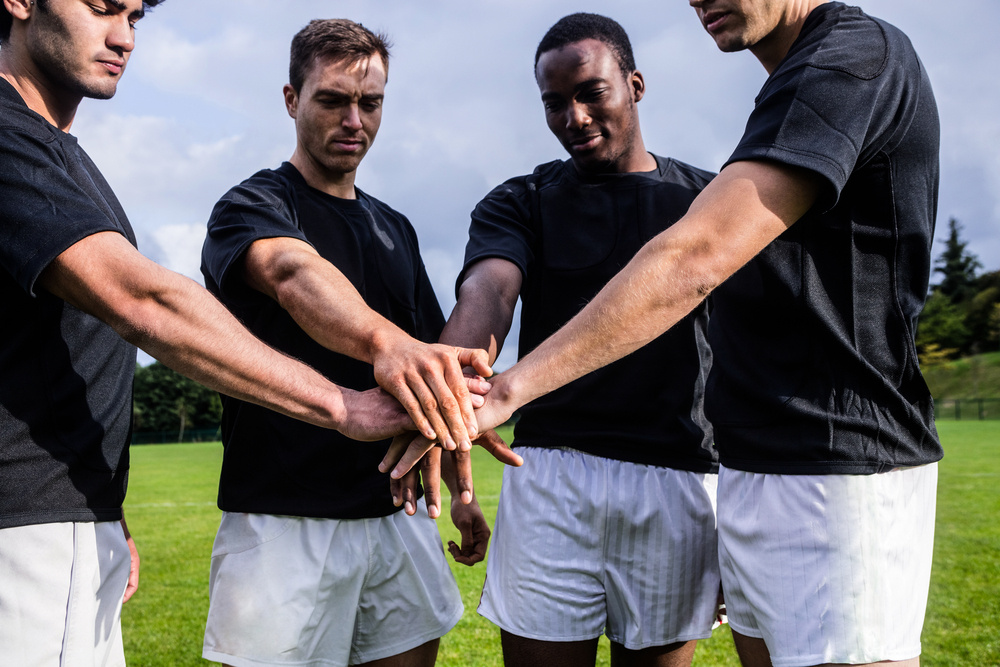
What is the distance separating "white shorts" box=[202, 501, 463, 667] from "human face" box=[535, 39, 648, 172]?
1.52m

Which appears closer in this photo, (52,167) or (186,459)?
(52,167)

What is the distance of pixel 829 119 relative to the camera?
1.79m

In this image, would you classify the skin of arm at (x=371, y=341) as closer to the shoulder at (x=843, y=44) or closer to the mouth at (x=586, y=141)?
the mouth at (x=586, y=141)

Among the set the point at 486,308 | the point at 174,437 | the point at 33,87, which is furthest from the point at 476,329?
the point at 174,437

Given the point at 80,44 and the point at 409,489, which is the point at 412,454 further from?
the point at 80,44

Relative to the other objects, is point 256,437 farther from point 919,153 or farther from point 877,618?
point 919,153

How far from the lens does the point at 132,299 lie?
1955mm

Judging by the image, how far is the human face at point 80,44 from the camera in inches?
87.3

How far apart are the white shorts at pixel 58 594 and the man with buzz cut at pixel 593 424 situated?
121 centimetres

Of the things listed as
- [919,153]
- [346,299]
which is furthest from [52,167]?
[919,153]

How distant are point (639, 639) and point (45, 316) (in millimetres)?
2026

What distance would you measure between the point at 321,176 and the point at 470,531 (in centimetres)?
145

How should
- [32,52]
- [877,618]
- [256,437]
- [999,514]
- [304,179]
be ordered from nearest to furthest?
[877,618], [32,52], [256,437], [304,179], [999,514]

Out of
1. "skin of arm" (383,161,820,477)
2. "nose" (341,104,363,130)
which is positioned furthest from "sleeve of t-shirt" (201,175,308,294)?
"skin of arm" (383,161,820,477)
